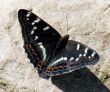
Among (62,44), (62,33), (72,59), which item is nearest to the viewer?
(72,59)

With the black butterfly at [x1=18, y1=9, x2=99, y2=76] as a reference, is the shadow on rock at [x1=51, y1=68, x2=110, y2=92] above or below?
below

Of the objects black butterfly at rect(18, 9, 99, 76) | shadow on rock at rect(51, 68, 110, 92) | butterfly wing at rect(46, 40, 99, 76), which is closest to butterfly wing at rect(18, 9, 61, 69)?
black butterfly at rect(18, 9, 99, 76)

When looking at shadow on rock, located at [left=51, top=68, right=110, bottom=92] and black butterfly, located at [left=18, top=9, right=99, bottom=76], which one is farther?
shadow on rock, located at [left=51, top=68, right=110, bottom=92]

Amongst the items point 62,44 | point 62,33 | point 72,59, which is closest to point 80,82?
point 72,59

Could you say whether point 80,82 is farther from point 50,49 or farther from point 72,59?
point 50,49

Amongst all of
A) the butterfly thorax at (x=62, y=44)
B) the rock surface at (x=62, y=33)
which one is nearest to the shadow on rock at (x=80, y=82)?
the rock surface at (x=62, y=33)

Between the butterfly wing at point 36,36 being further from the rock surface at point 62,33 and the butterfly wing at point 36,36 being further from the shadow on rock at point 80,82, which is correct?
the shadow on rock at point 80,82

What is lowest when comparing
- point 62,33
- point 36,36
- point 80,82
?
point 80,82

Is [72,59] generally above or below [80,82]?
above

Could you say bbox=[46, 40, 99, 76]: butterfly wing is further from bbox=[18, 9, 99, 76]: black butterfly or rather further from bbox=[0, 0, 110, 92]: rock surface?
bbox=[0, 0, 110, 92]: rock surface
